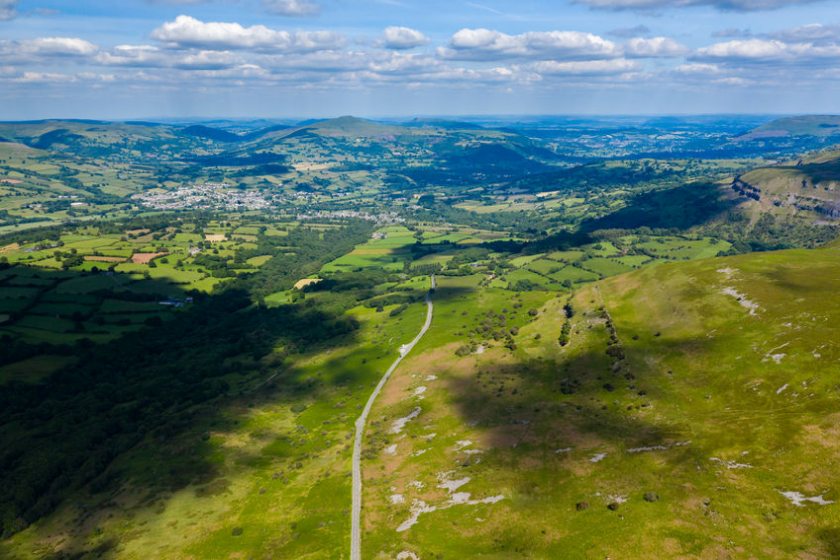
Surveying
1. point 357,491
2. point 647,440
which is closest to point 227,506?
point 357,491

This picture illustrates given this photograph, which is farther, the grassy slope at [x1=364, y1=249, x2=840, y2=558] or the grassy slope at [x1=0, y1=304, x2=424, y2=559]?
the grassy slope at [x1=0, y1=304, x2=424, y2=559]

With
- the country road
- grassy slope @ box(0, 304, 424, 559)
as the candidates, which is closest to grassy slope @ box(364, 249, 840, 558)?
the country road

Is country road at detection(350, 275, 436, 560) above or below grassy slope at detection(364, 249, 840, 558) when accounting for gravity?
below

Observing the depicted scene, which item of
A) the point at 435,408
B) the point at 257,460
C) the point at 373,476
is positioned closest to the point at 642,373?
the point at 435,408

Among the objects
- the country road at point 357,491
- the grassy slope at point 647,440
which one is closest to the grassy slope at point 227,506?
the country road at point 357,491

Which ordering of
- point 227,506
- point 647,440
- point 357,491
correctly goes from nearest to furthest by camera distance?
point 647,440
point 357,491
point 227,506

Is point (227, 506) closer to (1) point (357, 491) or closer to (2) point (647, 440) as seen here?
(1) point (357, 491)

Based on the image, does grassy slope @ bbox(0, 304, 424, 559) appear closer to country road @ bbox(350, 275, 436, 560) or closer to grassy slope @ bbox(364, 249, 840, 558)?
country road @ bbox(350, 275, 436, 560)

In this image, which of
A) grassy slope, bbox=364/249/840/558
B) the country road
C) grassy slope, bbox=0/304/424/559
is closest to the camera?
grassy slope, bbox=364/249/840/558

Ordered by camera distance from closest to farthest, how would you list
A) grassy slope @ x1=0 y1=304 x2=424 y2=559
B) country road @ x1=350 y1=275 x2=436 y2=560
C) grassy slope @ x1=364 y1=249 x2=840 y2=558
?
grassy slope @ x1=364 y1=249 x2=840 y2=558 < country road @ x1=350 y1=275 x2=436 y2=560 < grassy slope @ x1=0 y1=304 x2=424 y2=559
